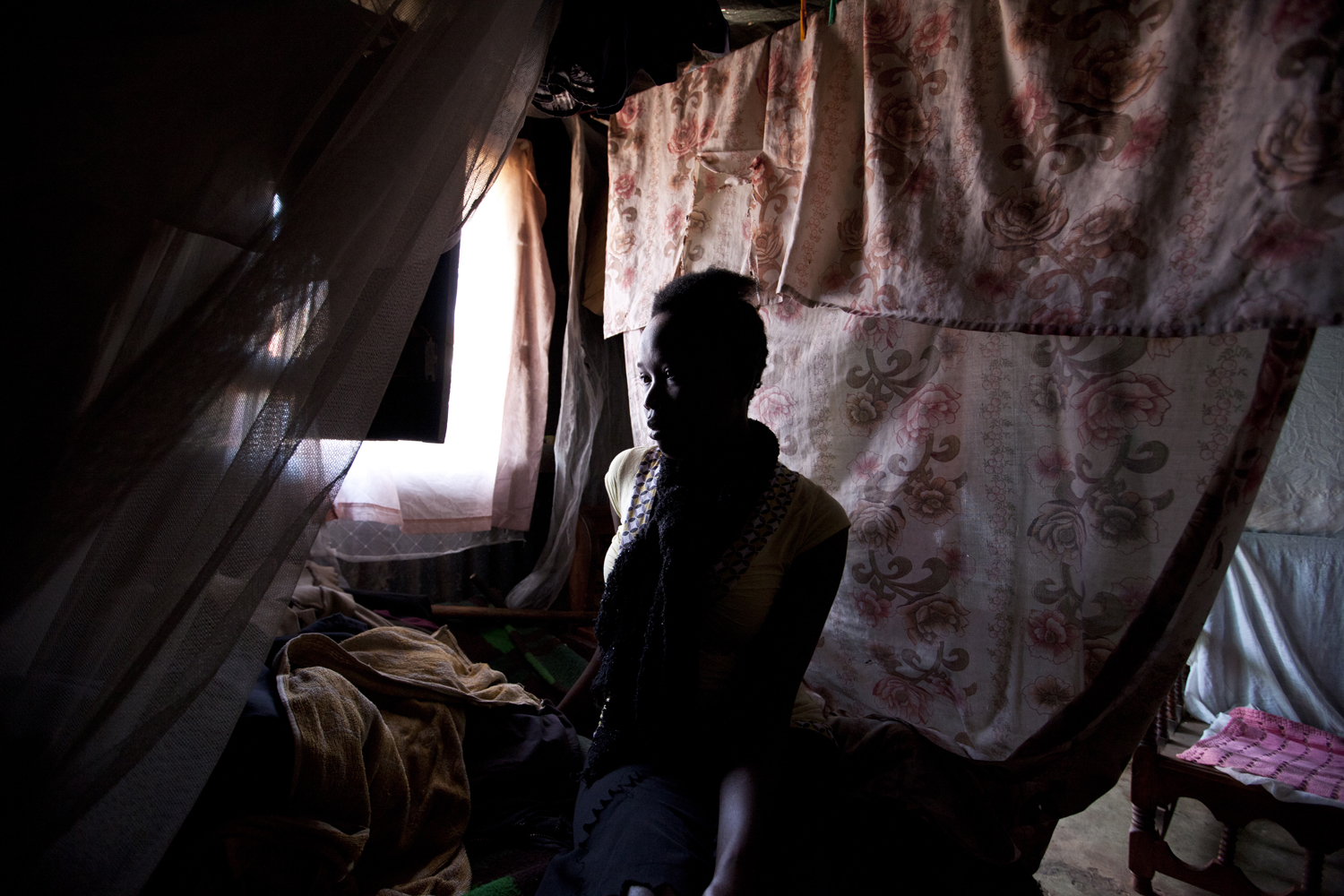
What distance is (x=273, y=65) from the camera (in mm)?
638

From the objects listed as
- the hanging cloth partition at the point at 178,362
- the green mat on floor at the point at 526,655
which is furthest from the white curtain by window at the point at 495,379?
the hanging cloth partition at the point at 178,362

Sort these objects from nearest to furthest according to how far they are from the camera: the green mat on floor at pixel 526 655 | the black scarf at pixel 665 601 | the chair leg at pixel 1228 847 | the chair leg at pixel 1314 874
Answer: the black scarf at pixel 665 601 → the chair leg at pixel 1314 874 → the chair leg at pixel 1228 847 → the green mat on floor at pixel 526 655

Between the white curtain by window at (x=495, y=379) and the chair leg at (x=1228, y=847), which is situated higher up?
the white curtain by window at (x=495, y=379)

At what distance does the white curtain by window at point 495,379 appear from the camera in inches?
86.3

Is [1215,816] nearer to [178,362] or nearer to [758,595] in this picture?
[758,595]

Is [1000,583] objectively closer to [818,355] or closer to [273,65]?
[818,355]

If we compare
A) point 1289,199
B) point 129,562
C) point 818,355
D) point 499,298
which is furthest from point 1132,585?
point 499,298

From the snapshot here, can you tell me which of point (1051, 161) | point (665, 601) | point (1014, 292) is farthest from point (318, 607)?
point (1051, 161)

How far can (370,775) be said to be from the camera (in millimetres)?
1032

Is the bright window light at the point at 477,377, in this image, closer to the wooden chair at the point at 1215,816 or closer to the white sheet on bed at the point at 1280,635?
the wooden chair at the point at 1215,816

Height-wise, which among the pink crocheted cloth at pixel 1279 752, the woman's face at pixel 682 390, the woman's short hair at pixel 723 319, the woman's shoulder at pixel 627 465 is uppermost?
the woman's short hair at pixel 723 319

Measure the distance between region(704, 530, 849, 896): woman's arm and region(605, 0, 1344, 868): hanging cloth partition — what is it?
0.31 metres

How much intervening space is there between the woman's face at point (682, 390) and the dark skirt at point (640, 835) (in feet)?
1.72

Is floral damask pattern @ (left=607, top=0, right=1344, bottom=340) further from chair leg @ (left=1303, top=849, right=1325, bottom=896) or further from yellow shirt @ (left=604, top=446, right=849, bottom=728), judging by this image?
chair leg @ (left=1303, top=849, right=1325, bottom=896)
